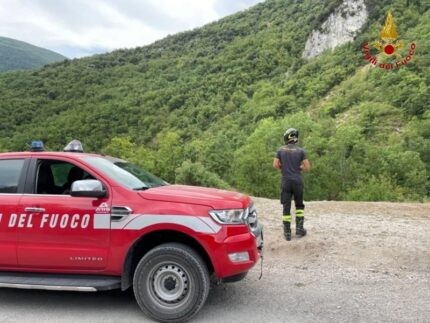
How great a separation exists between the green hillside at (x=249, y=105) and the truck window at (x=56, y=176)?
17893 millimetres

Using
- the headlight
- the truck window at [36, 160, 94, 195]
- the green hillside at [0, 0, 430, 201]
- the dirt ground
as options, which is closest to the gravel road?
the dirt ground

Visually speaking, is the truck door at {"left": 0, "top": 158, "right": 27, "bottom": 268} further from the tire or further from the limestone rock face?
the limestone rock face

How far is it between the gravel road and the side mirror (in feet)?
4.17

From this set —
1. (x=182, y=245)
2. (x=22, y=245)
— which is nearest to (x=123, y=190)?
(x=182, y=245)

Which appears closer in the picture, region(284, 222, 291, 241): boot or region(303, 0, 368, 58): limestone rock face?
region(284, 222, 291, 241): boot

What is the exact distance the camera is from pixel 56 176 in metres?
5.15

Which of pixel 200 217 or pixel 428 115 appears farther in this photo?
pixel 428 115

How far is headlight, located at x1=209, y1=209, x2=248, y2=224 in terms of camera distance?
455cm

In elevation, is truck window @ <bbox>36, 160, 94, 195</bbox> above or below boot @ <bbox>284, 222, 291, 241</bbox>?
above

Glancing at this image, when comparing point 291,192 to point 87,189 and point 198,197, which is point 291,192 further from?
point 87,189

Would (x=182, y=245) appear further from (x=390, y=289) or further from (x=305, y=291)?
(x=390, y=289)

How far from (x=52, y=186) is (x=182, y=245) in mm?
1655

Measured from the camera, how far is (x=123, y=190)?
4.73 m

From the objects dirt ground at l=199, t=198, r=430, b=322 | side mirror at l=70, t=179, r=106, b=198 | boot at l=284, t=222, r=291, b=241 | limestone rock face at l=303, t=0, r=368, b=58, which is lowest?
dirt ground at l=199, t=198, r=430, b=322
